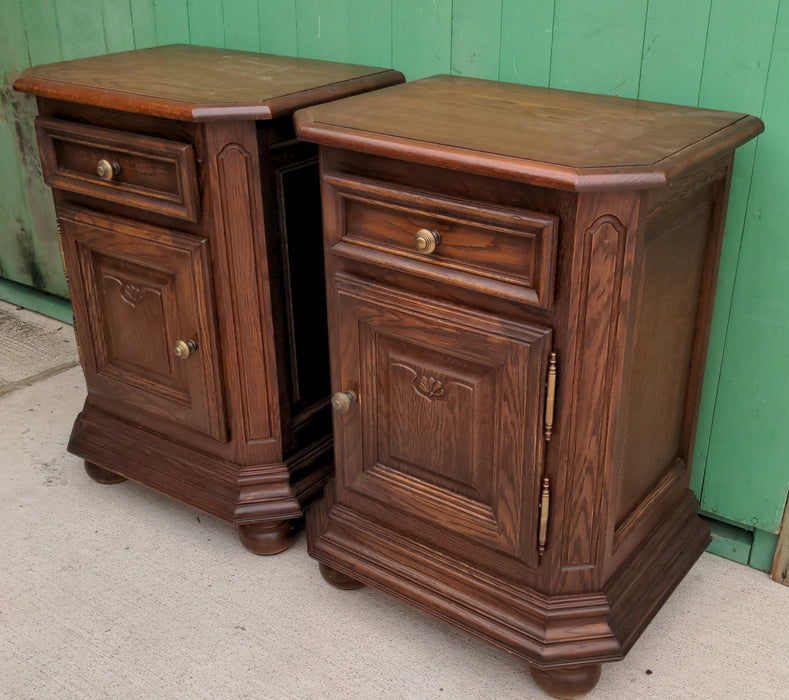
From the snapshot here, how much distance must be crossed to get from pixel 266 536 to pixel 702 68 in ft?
4.05

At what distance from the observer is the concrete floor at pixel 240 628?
153cm

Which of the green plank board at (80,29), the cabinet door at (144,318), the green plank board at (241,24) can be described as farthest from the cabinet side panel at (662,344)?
the green plank board at (80,29)

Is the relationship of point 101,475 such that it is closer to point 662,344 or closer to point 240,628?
point 240,628

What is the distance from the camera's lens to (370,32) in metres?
1.90

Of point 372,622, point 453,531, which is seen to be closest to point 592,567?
point 453,531

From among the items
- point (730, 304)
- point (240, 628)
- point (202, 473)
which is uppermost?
point (730, 304)

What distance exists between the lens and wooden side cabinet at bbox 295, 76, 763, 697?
4.05 ft

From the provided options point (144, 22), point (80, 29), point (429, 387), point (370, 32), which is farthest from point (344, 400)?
point (80, 29)

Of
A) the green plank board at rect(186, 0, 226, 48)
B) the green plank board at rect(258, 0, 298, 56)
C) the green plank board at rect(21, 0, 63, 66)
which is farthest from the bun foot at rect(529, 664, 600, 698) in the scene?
the green plank board at rect(21, 0, 63, 66)

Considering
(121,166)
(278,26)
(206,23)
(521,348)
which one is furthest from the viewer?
(206,23)

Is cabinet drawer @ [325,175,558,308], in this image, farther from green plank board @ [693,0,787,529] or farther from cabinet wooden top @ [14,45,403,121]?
green plank board @ [693,0,787,529]

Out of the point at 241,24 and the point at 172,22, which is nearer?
the point at 241,24

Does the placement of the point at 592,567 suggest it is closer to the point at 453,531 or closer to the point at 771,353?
the point at 453,531

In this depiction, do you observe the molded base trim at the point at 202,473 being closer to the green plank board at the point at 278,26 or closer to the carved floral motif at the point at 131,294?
the carved floral motif at the point at 131,294
